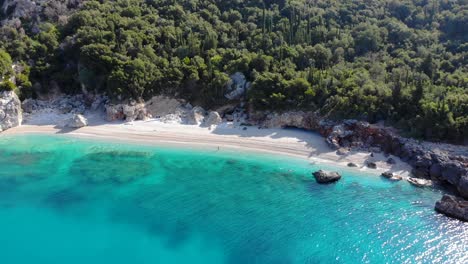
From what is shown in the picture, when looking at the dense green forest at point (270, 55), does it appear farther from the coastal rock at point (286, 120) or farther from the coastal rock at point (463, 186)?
the coastal rock at point (463, 186)

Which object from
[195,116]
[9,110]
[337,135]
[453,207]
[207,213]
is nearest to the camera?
[453,207]

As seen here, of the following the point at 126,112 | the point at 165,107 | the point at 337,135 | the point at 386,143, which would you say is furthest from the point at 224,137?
the point at 386,143

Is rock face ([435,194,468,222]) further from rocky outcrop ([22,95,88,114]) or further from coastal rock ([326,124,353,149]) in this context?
rocky outcrop ([22,95,88,114])

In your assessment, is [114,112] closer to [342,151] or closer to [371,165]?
[342,151]

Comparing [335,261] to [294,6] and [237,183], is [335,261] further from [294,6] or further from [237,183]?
[294,6]

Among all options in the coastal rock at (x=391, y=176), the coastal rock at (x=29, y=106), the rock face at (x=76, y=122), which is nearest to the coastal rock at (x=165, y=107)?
the rock face at (x=76, y=122)

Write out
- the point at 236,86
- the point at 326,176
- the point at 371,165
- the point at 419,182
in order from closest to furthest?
the point at 419,182 < the point at 326,176 < the point at 371,165 < the point at 236,86

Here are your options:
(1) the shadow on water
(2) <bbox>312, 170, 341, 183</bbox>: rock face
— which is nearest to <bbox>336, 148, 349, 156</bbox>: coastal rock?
(2) <bbox>312, 170, 341, 183</bbox>: rock face
